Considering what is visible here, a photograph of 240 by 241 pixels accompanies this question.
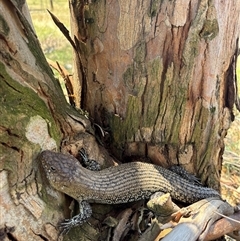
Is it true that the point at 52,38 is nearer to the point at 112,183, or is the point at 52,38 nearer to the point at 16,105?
the point at 112,183

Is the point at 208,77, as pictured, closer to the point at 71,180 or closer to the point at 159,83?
the point at 159,83

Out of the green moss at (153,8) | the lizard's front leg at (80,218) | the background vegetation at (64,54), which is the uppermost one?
the green moss at (153,8)

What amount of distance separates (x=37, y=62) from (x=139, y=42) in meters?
0.47

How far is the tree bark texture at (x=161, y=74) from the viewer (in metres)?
2.06

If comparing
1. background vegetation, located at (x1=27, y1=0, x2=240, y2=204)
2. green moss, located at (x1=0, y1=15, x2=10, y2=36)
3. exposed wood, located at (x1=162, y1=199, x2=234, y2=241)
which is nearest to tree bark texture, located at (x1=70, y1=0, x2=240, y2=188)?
exposed wood, located at (x1=162, y1=199, x2=234, y2=241)

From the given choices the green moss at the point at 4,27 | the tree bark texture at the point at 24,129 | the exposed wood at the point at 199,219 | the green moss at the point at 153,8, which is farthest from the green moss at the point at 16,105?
the exposed wood at the point at 199,219

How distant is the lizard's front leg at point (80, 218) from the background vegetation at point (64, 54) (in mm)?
1204

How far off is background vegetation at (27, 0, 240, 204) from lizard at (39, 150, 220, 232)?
2.31ft

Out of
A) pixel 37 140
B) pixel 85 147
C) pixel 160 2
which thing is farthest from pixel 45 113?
pixel 160 2

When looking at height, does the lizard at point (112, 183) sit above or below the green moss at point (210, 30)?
below

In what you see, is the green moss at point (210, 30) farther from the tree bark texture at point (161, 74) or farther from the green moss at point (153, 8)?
the green moss at point (153, 8)

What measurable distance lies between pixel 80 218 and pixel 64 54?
456 centimetres

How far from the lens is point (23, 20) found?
196cm

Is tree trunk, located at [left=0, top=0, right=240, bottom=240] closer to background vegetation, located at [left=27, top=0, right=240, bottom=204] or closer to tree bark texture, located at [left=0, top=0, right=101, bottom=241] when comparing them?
tree bark texture, located at [left=0, top=0, right=101, bottom=241]
